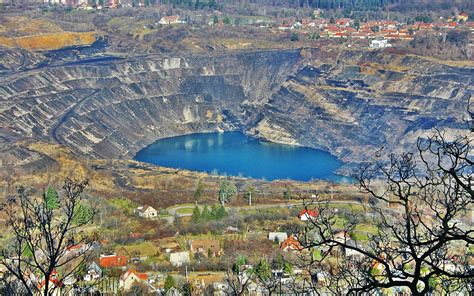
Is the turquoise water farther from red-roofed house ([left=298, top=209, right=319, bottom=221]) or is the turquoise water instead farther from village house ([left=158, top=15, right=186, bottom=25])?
village house ([left=158, top=15, right=186, bottom=25])

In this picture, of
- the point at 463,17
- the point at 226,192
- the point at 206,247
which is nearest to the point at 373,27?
the point at 463,17

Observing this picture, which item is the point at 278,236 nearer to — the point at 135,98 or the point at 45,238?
the point at 45,238

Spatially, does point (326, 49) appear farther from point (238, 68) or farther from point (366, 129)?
point (366, 129)

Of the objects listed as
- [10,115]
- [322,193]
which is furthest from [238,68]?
[322,193]

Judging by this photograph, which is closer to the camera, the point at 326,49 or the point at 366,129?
the point at 366,129

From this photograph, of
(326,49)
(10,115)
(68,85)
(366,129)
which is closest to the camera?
(10,115)

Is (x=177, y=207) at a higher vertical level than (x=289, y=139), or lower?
Result: higher
